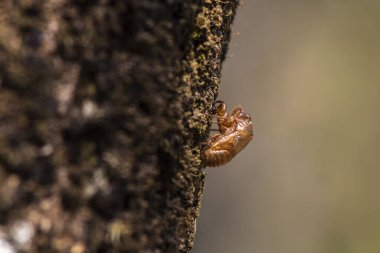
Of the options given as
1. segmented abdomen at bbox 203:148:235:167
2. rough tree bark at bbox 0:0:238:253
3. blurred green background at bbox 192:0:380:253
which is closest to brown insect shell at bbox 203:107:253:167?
segmented abdomen at bbox 203:148:235:167

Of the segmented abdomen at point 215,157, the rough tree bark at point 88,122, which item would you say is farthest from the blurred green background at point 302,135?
the rough tree bark at point 88,122

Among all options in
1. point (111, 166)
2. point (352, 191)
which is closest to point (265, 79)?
point (352, 191)

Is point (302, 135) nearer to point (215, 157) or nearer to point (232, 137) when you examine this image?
point (232, 137)

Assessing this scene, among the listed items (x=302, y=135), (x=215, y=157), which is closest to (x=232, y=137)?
(x=215, y=157)

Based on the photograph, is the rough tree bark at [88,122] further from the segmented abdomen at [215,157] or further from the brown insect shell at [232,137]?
the brown insect shell at [232,137]

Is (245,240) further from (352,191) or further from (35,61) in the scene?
(35,61)

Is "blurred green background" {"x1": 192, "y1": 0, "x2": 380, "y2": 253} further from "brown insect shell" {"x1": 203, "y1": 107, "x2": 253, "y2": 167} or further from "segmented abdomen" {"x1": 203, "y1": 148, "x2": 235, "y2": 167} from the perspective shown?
"segmented abdomen" {"x1": 203, "y1": 148, "x2": 235, "y2": 167}
